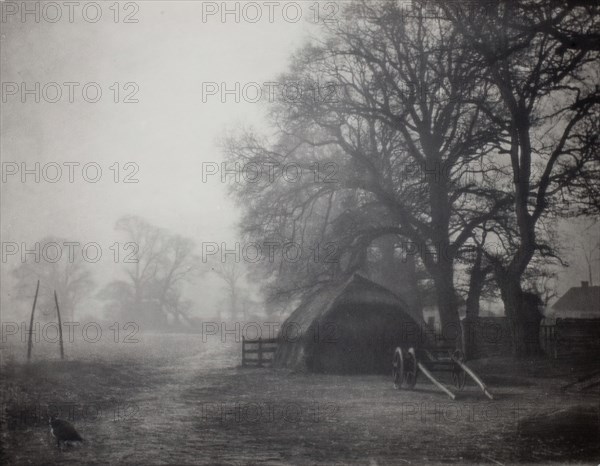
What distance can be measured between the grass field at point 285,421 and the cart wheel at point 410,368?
521 mm

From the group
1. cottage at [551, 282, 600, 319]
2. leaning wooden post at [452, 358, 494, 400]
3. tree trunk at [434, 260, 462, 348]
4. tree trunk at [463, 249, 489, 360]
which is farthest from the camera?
cottage at [551, 282, 600, 319]

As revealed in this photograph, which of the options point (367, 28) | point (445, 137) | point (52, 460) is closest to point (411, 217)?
point (445, 137)

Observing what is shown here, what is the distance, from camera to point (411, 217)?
752 inches

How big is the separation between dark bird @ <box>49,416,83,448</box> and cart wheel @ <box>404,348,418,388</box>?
8.25m

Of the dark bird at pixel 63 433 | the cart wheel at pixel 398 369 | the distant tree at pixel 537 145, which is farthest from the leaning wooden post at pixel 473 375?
the dark bird at pixel 63 433

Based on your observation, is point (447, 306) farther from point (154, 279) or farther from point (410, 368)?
point (154, 279)

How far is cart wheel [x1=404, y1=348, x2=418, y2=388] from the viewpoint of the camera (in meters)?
12.6

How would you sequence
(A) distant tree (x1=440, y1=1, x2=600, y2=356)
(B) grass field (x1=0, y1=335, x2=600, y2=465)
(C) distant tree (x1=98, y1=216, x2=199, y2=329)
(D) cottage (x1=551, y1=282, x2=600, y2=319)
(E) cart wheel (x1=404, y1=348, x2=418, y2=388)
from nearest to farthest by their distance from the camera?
(B) grass field (x1=0, y1=335, x2=600, y2=465), (E) cart wheel (x1=404, y1=348, x2=418, y2=388), (A) distant tree (x1=440, y1=1, x2=600, y2=356), (C) distant tree (x1=98, y1=216, x2=199, y2=329), (D) cottage (x1=551, y1=282, x2=600, y2=319)

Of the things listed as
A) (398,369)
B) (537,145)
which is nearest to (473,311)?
(537,145)

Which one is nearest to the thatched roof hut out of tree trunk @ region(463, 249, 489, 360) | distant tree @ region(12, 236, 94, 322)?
tree trunk @ region(463, 249, 489, 360)

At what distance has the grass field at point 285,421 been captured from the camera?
643 cm

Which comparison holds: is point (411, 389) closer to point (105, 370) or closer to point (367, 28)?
point (105, 370)

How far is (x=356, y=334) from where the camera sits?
55.8 feet

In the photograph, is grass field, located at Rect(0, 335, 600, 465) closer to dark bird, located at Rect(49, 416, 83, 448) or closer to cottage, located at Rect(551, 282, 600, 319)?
dark bird, located at Rect(49, 416, 83, 448)
